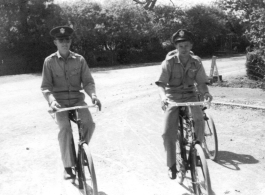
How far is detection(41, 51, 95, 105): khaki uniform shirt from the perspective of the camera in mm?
4734

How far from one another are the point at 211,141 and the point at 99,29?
18.8m

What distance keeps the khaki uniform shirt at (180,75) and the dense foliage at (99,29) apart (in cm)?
1806

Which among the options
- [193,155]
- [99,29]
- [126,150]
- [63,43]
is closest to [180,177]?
[193,155]

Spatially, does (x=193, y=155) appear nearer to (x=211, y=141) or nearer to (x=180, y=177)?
(x=180, y=177)

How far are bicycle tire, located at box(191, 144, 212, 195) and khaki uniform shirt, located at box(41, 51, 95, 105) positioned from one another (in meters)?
1.55

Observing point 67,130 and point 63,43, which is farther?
point 63,43

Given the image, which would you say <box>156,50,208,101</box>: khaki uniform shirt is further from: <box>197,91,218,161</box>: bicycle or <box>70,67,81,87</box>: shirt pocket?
<box>197,91,218,161</box>: bicycle

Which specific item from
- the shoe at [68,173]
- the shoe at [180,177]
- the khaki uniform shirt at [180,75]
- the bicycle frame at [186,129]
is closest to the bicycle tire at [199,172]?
the bicycle frame at [186,129]

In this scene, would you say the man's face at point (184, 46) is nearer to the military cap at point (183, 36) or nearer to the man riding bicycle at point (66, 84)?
the military cap at point (183, 36)

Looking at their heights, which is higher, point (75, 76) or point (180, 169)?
point (75, 76)

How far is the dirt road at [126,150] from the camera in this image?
4.93 meters

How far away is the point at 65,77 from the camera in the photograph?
4.77m

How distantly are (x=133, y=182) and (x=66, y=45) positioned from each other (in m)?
2.06

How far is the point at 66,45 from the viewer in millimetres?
4688
